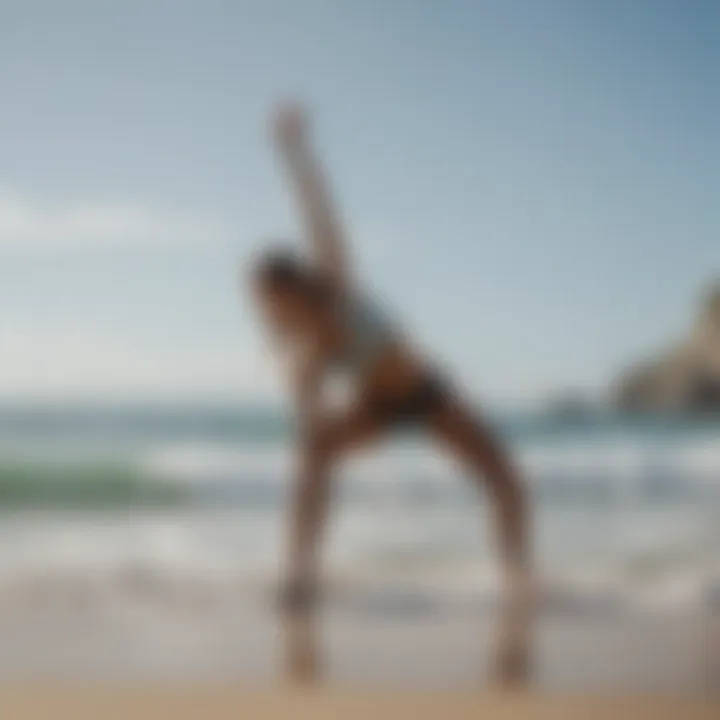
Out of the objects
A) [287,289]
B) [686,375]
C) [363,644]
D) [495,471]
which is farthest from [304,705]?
[686,375]

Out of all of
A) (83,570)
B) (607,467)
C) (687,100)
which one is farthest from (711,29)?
(83,570)

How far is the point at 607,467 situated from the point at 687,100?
478 millimetres

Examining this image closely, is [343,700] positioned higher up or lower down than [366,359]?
lower down

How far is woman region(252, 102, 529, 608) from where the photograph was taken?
1816 millimetres

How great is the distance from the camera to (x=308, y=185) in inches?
72.9

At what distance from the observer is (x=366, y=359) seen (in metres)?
1.82

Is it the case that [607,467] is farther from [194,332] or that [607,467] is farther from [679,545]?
[194,332]

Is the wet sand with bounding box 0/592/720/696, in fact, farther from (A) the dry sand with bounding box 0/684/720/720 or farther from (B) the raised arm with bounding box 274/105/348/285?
(B) the raised arm with bounding box 274/105/348/285

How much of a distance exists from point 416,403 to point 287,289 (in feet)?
0.71

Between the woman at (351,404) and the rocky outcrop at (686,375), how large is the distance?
0.18 meters

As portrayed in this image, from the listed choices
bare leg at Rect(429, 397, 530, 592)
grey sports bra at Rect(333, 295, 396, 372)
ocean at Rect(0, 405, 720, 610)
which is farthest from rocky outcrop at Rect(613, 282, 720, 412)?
grey sports bra at Rect(333, 295, 396, 372)

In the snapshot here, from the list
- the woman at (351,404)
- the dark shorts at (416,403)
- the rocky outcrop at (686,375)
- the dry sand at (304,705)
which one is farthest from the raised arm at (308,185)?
the dry sand at (304,705)

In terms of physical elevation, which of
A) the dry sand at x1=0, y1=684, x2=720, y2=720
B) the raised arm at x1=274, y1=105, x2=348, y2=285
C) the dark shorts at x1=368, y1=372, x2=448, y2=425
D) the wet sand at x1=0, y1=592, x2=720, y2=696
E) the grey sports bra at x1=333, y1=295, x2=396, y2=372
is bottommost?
the dry sand at x1=0, y1=684, x2=720, y2=720

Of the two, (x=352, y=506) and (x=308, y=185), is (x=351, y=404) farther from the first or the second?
(x=308, y=185)
